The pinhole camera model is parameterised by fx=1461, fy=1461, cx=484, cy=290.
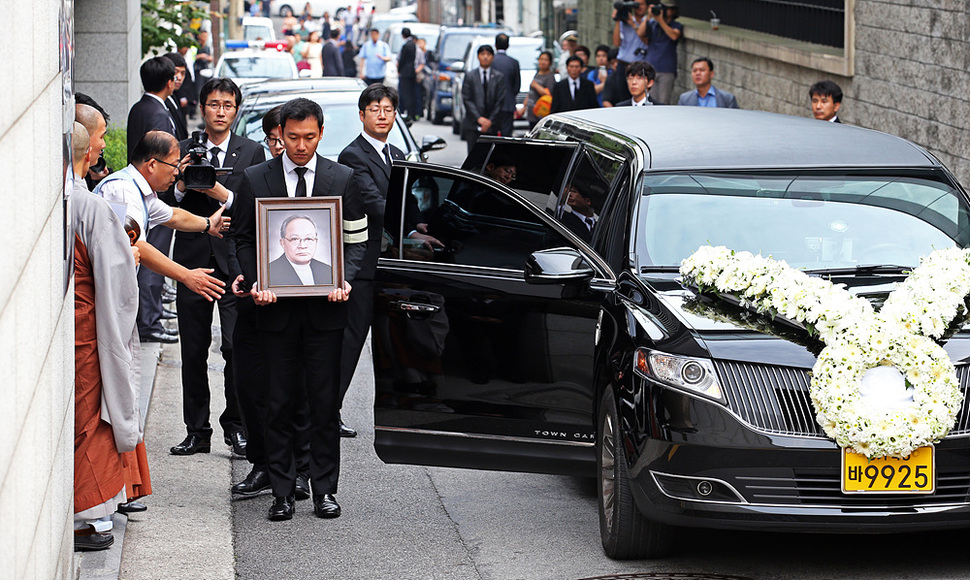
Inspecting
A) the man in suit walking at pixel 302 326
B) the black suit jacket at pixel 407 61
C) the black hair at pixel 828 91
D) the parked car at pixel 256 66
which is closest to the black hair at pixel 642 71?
the black hair at pixel 828 91

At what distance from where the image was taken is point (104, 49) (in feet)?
49.3

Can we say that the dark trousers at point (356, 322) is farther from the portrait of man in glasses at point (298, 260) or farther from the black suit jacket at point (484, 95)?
the black suit jacket at point (484, 95)

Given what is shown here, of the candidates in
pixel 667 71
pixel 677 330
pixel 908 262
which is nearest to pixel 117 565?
pixel 677 330

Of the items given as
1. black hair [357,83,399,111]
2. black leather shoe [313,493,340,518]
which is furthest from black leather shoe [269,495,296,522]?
black hair [357,83,399,111]

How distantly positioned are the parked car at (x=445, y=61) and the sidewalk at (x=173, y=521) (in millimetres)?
23636

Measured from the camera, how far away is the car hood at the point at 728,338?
18.4ft

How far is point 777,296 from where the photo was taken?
5.87 metres

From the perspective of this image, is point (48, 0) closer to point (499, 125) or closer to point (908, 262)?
point (908, 262)

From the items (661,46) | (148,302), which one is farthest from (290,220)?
(661,46)

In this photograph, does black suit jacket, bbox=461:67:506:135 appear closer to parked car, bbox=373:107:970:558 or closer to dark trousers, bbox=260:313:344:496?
parked car, bbox=373:107:970:558

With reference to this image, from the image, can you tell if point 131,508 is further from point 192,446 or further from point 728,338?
point 728,338

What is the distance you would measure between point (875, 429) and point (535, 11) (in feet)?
164

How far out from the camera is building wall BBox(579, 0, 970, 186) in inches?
492

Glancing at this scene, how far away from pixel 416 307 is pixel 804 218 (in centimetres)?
187
